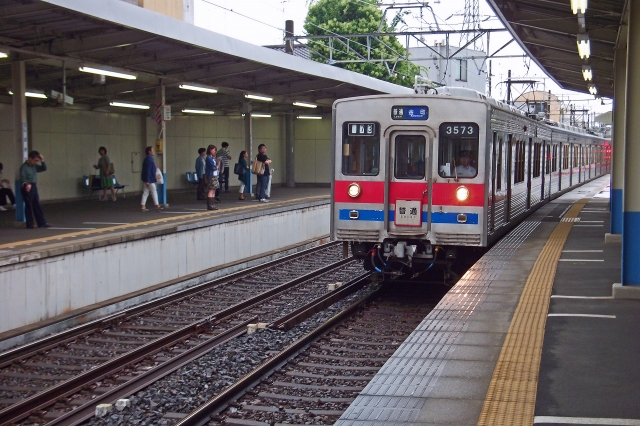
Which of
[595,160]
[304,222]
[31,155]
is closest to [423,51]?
[595,160]

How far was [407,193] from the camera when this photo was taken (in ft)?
34.0

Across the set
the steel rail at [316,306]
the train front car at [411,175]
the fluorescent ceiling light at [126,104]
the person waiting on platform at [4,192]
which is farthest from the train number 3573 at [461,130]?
the fluorescent ceiling light at [126,104]

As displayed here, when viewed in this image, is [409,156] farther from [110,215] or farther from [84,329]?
[110,215]

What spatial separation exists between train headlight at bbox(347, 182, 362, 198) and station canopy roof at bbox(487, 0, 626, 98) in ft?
10.1

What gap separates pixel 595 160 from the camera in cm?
4034

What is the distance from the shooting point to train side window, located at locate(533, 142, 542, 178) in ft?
55.5

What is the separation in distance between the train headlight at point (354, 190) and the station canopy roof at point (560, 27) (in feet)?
10.1

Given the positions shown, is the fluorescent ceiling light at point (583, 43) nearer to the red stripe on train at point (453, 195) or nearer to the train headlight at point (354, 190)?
the red stripe on train at point (453, 195)

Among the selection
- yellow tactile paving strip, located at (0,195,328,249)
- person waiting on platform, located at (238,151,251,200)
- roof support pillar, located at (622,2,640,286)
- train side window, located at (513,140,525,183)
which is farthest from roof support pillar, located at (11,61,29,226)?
roof support pillar, located at (622,2,640,286)

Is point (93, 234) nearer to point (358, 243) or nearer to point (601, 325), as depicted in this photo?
point (358, 243)

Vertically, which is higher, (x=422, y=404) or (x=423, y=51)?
(x=423, y=51)

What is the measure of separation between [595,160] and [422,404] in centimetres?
3862

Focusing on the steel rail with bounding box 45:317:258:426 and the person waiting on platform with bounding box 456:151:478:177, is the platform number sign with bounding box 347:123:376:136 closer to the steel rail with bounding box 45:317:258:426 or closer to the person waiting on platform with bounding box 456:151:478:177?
the person waiting on platform with bounding box 456:151:478:177

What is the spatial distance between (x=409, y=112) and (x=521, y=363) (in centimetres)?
553
